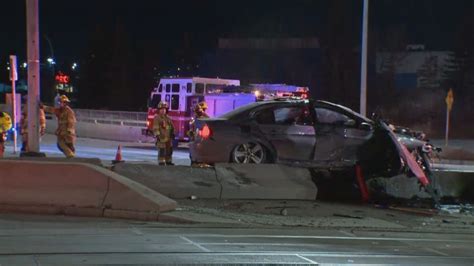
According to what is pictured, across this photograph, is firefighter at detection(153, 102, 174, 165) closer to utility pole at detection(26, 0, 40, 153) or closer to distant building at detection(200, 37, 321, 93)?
utility pole at detection(26, 0, 40, 153)

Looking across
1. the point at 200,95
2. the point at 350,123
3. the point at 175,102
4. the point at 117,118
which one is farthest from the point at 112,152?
the point at 350,123

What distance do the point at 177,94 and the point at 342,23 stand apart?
4154 centimetres

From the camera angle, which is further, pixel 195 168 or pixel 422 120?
pixel 422 120

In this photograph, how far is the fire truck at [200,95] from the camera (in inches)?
956

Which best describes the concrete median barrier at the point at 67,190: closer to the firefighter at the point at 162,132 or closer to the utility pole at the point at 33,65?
the utility pole at the point at 33,65

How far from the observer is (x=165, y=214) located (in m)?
9.73

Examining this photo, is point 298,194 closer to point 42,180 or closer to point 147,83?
point 42,180

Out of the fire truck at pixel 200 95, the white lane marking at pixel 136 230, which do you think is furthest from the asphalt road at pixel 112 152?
the white lane marking at pixel 136 230

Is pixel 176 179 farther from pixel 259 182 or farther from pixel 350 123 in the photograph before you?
pixel 350 123

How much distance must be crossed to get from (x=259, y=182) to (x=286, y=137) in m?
1.10

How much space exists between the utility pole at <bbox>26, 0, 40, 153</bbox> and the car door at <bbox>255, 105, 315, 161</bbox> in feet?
13.3

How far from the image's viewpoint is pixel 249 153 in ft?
41.0

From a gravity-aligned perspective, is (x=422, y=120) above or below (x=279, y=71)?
below

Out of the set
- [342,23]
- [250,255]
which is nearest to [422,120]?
[342,23]
